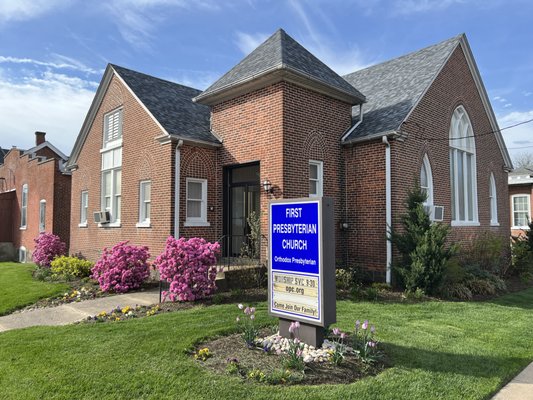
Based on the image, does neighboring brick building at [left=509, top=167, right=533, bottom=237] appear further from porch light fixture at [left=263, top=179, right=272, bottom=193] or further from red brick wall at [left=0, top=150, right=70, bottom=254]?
red brick wall at [left=0, top=150, right=70, bottom=254]

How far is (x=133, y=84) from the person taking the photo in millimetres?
14711

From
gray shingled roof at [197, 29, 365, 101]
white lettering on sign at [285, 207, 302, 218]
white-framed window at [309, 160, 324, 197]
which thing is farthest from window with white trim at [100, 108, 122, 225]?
white lettering on sign at [285, 207, 302, 218]

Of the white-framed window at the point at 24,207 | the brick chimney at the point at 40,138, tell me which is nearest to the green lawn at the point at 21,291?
the white-framed window at the point at 24,207

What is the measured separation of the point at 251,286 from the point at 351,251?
3478 millimetres

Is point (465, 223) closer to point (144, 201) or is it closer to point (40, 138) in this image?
point (144, 201)

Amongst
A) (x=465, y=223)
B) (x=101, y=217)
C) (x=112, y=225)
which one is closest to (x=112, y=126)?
(x=101, y=217)

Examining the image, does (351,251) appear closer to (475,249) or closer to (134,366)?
(475,249)

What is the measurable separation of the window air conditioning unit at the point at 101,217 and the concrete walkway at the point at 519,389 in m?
13.9

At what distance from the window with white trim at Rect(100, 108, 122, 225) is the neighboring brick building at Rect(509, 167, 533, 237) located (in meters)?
22.0

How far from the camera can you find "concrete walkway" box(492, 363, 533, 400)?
14.6 ft

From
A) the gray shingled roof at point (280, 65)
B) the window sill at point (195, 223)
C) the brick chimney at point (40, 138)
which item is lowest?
the window sill at point (195, 223)

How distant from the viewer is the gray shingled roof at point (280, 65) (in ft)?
36.7

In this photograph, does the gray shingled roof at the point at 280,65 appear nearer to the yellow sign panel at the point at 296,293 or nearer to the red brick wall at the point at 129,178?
the red brick wall at the point at 129,178

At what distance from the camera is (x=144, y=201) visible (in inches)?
542
